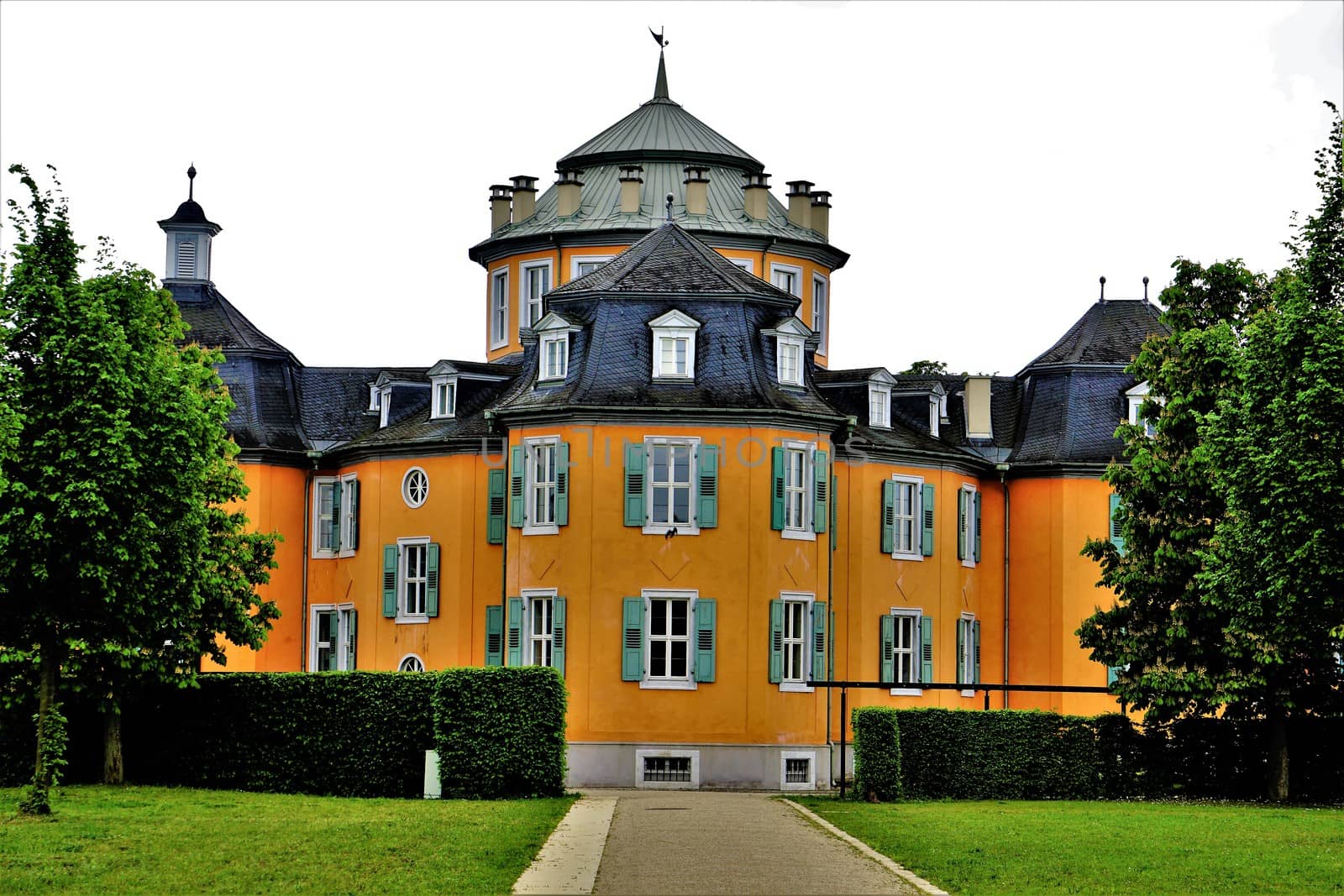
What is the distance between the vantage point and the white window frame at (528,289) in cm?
6166

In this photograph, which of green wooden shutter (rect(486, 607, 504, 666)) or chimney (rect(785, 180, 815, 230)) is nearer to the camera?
green wooden shutter (rect(486, 607, 504, 666))

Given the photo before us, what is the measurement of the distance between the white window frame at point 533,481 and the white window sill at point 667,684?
13.3ft

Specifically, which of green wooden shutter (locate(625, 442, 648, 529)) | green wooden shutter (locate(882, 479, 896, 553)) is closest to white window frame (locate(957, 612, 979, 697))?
green wooden shutter (locate(882, 479, 896, 553))

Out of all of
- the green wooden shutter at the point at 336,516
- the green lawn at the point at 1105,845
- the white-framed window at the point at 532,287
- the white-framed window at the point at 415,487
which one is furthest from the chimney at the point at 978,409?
the green lawn at the point at 1105,845

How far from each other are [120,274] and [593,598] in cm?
1695

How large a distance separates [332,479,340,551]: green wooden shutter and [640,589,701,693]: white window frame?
13.0m

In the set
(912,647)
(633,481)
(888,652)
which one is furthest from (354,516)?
(912,647)

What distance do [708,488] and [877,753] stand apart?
955 cm

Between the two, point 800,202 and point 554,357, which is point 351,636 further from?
point 800,202

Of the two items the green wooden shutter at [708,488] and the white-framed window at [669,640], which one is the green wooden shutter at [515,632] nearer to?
the white-framed window at [669,640]

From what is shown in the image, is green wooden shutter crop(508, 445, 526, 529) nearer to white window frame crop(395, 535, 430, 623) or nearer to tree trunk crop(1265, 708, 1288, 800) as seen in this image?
white window frame crop(395, 535, 430, 623)

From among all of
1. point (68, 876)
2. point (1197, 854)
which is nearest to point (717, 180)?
point (1197, 854)

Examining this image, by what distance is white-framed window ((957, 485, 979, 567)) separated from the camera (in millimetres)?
58156

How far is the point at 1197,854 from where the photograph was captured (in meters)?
29.5
